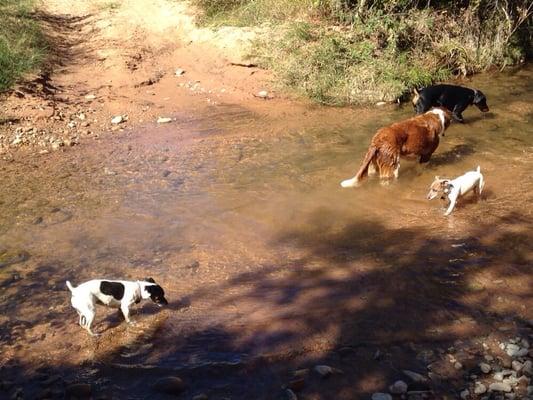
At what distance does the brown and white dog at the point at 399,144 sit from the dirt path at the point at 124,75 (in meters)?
4.04

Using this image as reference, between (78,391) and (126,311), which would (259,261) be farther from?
(78,391)

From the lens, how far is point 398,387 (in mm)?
4137

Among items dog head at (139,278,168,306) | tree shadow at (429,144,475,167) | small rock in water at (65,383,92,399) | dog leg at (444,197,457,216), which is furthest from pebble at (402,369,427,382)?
tree shadow at (429,144,475,167)

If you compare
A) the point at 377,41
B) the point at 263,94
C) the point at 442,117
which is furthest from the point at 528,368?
the point at 377,41

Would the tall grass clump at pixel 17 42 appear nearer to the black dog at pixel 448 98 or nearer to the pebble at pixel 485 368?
the black dog at pixel 448 98

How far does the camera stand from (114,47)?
1449cm

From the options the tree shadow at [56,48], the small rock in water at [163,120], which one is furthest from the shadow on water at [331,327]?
the tree shadow at [56,48]

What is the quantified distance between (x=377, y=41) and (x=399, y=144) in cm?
631

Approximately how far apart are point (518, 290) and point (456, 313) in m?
0.77

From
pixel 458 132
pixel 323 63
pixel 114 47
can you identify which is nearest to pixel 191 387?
pixel 458 132

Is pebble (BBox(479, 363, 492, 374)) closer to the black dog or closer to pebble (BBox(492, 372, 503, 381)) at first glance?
pebble (BBox(492, 372, 503, 381))

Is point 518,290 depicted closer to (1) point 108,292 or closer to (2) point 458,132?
(1) point 108,292

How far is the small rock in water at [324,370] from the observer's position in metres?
4.36

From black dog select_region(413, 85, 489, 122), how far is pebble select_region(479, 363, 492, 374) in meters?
7.00
